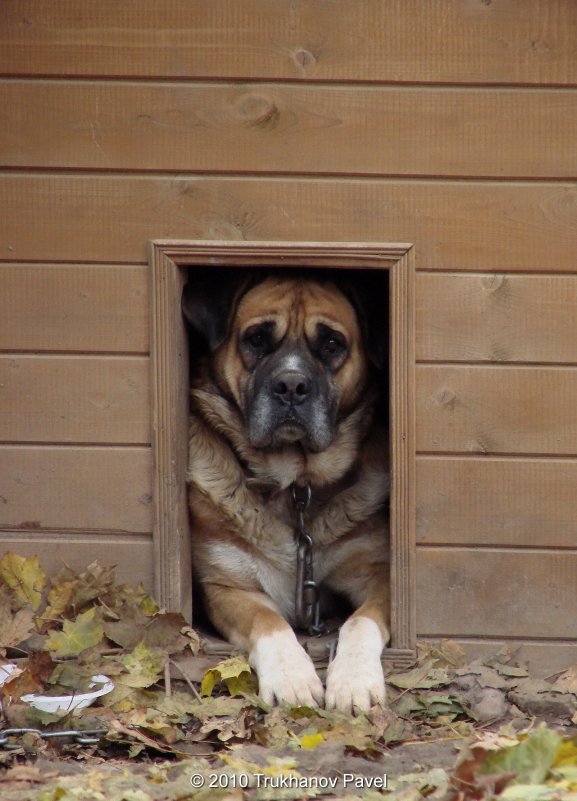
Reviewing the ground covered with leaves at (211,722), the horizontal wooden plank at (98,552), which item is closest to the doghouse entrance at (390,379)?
the horizontal wooden plank at (98,552)

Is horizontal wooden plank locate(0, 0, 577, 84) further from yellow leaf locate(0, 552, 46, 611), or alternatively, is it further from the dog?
yellow leaf locate(0, 552, 46, 611)

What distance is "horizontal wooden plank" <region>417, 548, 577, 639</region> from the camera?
11.2 ft

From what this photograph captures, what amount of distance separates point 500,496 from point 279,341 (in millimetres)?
955

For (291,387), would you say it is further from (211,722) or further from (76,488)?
(211,722)

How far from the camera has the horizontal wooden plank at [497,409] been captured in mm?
3385

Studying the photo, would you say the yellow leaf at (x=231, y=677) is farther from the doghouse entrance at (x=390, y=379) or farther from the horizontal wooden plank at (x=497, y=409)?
the horizontal wooden plank at (x=497, y=409)

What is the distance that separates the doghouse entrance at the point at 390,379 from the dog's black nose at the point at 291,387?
1.09 ft

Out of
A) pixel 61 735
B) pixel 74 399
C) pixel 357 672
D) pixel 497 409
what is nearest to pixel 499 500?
pixel 497 409

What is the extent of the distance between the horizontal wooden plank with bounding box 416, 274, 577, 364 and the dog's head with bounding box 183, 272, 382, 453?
48cm

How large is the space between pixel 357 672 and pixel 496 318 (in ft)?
3.92

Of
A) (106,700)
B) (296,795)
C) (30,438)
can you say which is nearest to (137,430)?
(30,438)

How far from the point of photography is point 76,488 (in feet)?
11.3

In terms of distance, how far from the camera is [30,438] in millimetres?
3430

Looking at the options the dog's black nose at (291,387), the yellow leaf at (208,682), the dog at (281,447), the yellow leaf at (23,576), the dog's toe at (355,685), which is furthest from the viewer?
the dog at (281,447)
